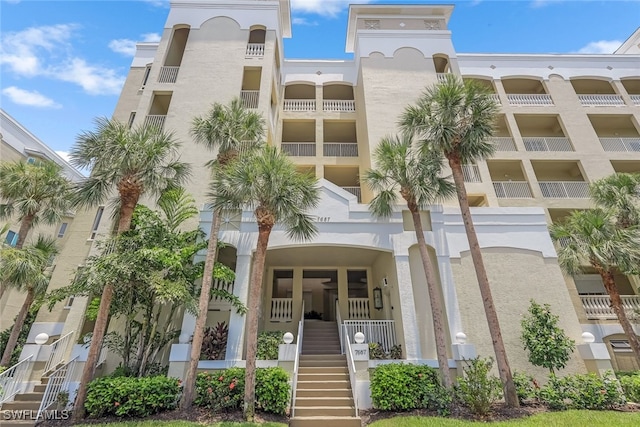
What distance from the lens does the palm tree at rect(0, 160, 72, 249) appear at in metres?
12.6

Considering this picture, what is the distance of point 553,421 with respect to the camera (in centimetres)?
808

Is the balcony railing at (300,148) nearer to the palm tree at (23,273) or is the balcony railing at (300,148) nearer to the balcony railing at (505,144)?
the balcony railing at (505,144)

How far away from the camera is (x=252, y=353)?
9.02m

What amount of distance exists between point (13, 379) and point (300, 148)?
56.5 feet

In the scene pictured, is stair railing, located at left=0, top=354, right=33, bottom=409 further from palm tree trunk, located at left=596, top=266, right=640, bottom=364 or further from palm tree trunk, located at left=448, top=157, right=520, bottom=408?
palm tree trunk, located at left=596, top=266, right=640, bottom=364

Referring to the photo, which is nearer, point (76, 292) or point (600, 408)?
point (600, 408)

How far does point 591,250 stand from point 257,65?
64.0 feet

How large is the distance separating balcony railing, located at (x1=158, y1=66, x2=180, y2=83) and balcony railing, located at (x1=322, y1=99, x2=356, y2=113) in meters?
9.65

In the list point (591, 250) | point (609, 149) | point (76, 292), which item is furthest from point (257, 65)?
point (609, 149)

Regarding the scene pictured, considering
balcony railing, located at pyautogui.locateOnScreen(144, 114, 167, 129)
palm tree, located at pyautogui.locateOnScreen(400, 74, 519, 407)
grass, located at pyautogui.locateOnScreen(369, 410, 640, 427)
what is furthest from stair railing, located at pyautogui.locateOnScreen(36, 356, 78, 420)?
palm tree, located at pyautogui.locateOnScreen(400, 74, 519, 407)

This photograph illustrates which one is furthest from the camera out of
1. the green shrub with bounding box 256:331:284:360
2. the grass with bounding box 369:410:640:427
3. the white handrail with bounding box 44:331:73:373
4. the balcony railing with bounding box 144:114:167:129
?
the balcony railing with bounding box 144:114:167:129

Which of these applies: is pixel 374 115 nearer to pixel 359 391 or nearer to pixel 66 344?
pixel 359 391

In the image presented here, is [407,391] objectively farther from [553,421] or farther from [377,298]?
[377,298]

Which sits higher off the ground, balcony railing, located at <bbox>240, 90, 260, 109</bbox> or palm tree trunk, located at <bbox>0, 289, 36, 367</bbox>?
balcony railing, located at <bbox>240, 90, 260, 109</bbox>
